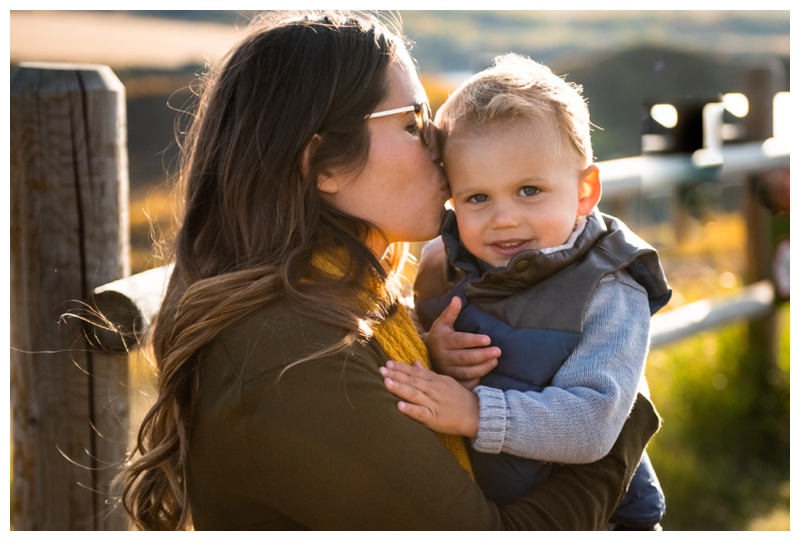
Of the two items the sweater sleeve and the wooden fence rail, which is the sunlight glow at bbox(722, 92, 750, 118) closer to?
the sweater sleeve

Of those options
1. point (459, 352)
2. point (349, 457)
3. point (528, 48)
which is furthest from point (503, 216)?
point (528, 48)

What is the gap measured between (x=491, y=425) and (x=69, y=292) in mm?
1052

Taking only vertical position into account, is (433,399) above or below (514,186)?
below

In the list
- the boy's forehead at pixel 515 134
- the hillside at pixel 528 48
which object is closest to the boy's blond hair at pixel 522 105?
the boy's forehead at pixel 515 134

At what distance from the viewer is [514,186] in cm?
192

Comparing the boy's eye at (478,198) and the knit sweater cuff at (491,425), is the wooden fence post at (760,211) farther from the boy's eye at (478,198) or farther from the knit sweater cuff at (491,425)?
the knit sweater cuff at (491,425)

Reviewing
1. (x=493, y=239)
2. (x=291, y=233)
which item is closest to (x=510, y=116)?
(x=493, y=239)

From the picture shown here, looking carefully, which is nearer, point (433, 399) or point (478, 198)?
point (433, 399)

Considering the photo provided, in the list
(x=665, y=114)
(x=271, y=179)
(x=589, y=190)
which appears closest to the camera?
(x=271, y=179)

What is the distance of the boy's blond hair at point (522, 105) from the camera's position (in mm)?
1906

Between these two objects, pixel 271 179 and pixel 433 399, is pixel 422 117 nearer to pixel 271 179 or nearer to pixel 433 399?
pixel 271 179

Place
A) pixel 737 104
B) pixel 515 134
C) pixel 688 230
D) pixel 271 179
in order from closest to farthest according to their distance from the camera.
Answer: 1. pixel 271 179
2. pixel 515 134
3. pixel 688 230
4. pixel 737 104

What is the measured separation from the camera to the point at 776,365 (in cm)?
509

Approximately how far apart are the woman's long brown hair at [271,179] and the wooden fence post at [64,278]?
347 millimetres
